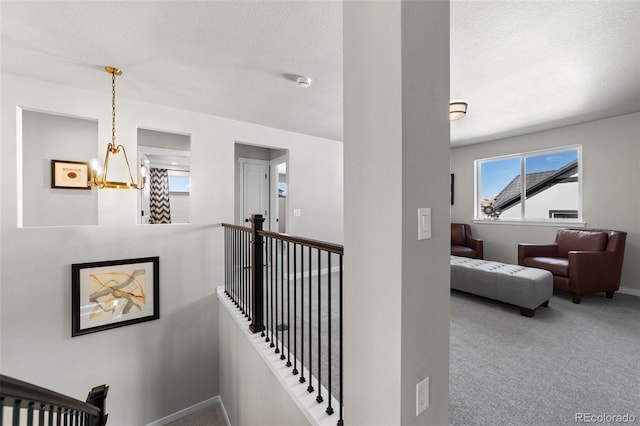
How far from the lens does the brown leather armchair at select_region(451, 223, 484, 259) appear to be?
475cm

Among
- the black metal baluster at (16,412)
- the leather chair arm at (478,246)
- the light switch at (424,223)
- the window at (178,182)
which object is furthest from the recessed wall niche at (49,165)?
the leather chair arm at (478,246)

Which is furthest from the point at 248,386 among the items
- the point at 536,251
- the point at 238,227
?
the point at 536,251

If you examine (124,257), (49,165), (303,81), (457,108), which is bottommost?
(124,257)

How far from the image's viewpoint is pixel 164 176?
5031mm

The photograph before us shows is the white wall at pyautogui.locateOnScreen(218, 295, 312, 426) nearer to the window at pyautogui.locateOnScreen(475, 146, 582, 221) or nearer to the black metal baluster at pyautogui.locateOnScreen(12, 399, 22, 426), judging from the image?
the black metal baluster at pyautogui.locateOnScreen(12, 399, 22, 426)

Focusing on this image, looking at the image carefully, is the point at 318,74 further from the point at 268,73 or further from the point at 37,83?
the point at 37,83

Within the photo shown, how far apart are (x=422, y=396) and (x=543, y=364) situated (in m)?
1.82

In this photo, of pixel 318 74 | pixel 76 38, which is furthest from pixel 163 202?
pixel 318 74

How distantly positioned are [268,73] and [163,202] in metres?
3.65

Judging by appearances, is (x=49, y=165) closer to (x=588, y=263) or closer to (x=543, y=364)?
(x=543, y=364)

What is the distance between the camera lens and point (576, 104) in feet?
10.7

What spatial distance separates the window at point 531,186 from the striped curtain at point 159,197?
237 inches

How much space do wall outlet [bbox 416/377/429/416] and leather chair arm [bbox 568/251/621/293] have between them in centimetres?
358

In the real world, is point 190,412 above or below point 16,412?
below
